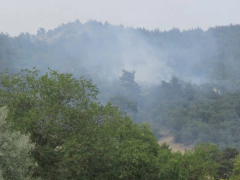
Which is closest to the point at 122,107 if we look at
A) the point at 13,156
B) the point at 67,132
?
the point at 67,132

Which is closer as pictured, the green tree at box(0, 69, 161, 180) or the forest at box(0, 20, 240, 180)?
the green tree at box(0, 69, 161, 180)

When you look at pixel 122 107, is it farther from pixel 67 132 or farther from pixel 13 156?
pixel 13 156

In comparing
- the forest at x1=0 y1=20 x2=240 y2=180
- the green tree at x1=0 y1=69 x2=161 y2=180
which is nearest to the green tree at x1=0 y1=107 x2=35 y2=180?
the forest at x1=0 y1=20 x2=240 y2=180

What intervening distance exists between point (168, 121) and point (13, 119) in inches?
2648

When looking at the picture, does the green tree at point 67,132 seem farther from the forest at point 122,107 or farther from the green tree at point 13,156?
the green tree at point 13,156

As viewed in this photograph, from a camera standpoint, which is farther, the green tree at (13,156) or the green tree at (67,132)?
the green tree at (67,132)

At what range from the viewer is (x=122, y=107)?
9112 cm

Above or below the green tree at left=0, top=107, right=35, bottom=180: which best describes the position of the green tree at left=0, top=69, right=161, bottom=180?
above

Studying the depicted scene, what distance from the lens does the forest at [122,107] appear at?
56.5 ft

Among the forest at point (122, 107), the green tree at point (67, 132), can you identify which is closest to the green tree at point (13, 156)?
the forest at point (122, 107)

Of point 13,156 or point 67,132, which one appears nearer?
point 13,156

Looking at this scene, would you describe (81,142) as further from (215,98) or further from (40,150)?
(215,98)

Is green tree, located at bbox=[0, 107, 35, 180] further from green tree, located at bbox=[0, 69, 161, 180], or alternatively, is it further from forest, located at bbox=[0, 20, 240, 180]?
green tree, located at bbox=[0, 69, 161, 180]

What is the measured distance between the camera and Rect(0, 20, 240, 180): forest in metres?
17.2
